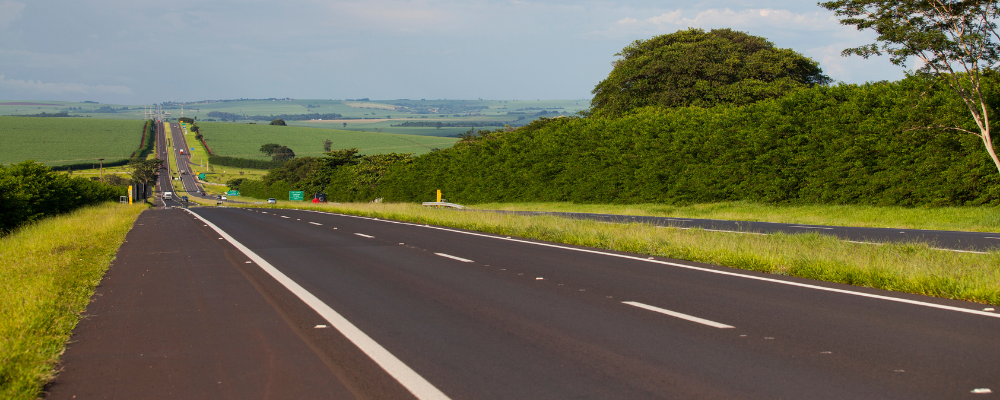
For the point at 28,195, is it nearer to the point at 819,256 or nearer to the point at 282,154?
the point at 819,256

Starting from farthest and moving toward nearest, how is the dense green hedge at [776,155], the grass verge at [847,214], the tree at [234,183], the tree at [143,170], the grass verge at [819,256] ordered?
the tree at [234,183] < the tree at [143,170] < the dense green hedge at [776,155] < the grass verge at [847,214] < the grass verge at [819,256]

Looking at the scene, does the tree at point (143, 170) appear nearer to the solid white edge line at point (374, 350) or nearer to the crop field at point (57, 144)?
the crop field at point (57, 144)

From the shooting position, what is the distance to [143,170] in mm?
147000

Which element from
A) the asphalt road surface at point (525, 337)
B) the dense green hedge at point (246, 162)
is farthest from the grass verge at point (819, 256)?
the dense green hedge at point (246, 162)

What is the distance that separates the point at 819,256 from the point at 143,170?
15850cm

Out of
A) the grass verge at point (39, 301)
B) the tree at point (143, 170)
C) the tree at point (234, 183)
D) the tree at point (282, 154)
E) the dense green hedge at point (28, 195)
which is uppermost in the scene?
the grass verge at point (39, 301)

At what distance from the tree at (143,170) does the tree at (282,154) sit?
108ft

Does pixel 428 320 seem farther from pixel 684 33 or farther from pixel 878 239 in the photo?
pixel 684 33

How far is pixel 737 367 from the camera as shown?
5438mm

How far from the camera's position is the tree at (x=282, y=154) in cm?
18412

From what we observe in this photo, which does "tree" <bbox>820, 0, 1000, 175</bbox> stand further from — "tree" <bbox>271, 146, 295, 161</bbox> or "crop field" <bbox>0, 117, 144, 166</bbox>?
"tree" <bbox>271, 146, 295, 161</bbox>

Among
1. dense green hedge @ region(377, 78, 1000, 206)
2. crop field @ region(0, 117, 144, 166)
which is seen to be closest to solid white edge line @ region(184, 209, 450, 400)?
dense green hedge @ region(377, 78, 1000, 206)

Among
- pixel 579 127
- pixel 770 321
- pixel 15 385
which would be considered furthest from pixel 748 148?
pixel 15 385

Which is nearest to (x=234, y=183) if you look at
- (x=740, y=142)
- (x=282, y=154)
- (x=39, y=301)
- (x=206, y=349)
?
(x=282, y=154)
